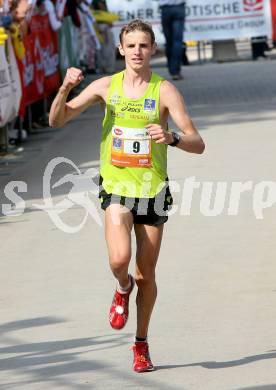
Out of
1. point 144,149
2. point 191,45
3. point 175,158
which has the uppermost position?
point 144,149

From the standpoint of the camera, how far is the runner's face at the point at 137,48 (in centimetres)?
708

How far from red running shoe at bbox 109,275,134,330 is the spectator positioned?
20037 mm

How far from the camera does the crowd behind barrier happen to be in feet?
55.2

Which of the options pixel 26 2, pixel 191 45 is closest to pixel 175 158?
pixel 26 2

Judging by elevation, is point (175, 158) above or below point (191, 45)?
above

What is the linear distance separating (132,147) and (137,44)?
53cm

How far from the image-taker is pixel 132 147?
7164 mm

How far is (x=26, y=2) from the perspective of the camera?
18.4 metres

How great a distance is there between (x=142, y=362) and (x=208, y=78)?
20.9m

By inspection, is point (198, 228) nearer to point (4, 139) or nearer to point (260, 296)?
point (260, 296)

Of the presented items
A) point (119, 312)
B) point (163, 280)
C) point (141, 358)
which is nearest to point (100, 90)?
point (119, 312)

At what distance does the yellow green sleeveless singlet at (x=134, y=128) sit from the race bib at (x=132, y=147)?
2 cm

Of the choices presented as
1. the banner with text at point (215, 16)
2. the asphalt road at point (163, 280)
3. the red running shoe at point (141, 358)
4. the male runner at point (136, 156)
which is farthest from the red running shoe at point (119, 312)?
the banner with text at point (215, 16)

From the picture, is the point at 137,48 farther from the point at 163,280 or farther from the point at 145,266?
A: the point at 163,280
